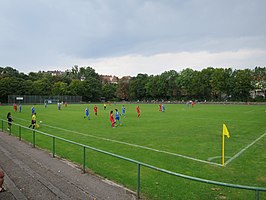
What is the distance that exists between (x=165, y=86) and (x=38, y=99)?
56.2 metres

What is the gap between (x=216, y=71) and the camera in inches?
3760

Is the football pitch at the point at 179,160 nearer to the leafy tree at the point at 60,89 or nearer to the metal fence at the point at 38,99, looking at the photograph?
the metal fence at the point at 38,99

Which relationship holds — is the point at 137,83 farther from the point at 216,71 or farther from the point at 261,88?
the point at 261,88

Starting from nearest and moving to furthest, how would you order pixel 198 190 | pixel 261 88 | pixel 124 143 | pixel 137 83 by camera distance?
pixel 198 190 < pixel 124 143 < pixel 261 88 < pixel 137 83

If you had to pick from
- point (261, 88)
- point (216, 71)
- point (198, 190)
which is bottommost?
point (198, 190)

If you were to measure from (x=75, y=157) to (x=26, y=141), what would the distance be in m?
6.13

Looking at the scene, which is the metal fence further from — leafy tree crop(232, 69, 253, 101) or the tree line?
leafy tree crop(232, 69, 253, 101)

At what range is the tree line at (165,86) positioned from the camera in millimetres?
91062

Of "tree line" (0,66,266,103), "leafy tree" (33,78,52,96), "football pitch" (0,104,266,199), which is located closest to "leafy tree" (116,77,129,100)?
"tree line" (0,66,266,103)

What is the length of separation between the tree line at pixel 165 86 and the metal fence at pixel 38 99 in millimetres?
3292

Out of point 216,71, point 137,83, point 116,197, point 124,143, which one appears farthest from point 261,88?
point 116,197

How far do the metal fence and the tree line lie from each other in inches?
130

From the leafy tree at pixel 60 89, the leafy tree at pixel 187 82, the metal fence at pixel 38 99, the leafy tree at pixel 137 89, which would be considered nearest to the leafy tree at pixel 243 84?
the leafy tree at pixel 187 82

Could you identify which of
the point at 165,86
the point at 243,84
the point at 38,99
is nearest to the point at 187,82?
the point at 165,86
